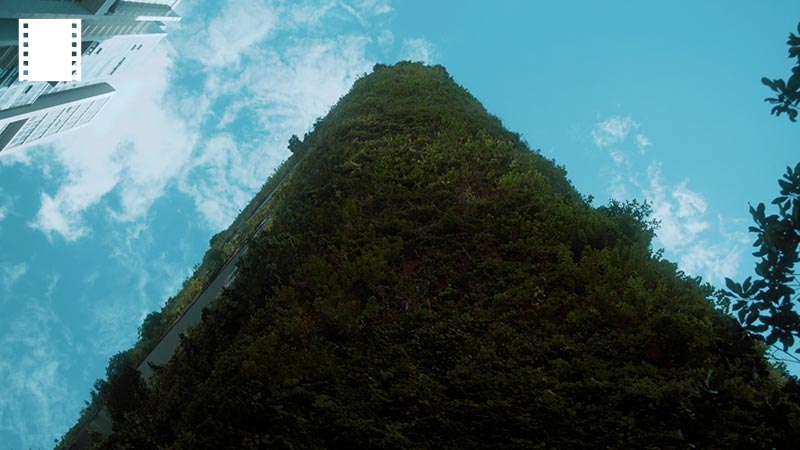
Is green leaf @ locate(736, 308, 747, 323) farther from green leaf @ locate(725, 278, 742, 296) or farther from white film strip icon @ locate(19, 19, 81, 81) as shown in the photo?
white film strip icon @ locate(19, 19, 81, 81)

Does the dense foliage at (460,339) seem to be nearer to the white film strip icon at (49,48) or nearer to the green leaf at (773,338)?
the green leaf at (773,338)

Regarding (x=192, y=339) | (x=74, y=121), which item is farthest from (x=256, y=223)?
(x=74, y=121)

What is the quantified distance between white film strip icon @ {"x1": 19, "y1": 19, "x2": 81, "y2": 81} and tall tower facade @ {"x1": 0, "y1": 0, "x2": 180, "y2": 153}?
421mm

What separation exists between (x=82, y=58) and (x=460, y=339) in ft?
120

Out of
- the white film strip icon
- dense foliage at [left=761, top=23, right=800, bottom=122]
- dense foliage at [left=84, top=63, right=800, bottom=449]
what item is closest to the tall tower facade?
the white film strip icon

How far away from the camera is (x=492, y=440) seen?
602cm

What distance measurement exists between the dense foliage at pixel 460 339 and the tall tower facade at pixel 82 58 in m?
21.8

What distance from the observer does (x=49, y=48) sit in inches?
1157

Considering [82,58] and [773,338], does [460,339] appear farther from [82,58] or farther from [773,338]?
[82,58]

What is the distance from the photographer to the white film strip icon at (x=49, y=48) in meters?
27.3

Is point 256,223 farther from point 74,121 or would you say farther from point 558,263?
point 74,121

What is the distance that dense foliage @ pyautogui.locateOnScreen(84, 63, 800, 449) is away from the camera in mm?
5969

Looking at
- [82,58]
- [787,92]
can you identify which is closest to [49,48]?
[82,58]

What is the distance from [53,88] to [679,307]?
40308 millimetres
